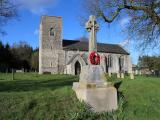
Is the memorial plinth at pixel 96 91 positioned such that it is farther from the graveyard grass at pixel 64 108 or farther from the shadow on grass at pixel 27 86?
the shadow on grass at pixel 27 86

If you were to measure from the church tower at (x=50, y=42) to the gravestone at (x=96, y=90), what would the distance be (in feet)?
181

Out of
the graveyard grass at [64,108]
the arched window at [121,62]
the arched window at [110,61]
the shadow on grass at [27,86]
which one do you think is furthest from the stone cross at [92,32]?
the arched window at [121,62]

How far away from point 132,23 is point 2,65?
5872 centimetres

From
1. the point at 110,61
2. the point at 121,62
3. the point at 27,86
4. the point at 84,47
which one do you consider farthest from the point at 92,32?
the point at 121,62

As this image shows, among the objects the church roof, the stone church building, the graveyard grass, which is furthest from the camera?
the church roof

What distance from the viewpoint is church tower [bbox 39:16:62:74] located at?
68.9 meters

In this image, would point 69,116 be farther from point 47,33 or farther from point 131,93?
point 47,33

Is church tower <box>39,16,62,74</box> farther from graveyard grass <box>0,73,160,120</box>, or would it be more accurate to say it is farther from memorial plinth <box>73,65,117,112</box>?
graveyard grass <box>0,73,160,120</box>

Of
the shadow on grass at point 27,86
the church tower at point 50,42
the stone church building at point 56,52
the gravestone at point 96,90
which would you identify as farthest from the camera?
the church tower at point 50,42

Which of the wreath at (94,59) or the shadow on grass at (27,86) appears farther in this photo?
the shadow on grass at (27,86)

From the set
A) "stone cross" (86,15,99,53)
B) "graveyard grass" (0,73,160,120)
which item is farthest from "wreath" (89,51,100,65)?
"graveyard grass" (0,73,160,120)

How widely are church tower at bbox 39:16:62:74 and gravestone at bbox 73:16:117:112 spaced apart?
2171 inches

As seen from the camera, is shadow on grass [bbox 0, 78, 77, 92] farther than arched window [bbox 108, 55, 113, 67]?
No

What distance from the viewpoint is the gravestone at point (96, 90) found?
41.1ft
